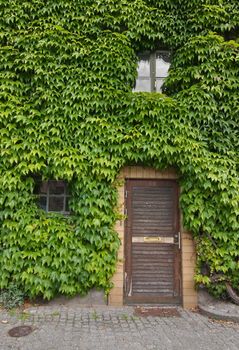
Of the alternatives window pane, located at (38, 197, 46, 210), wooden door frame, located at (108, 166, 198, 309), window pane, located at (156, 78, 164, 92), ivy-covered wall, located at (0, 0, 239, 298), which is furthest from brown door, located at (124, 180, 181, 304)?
window pane, located at (156, 78, 164, 92)

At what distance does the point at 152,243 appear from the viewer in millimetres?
6688

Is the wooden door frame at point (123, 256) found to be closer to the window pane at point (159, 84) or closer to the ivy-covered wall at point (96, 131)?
the ivy-covered wall at point (96, 131)

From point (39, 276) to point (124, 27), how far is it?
527cm

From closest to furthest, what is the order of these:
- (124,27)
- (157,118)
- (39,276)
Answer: (39,276) → (157,118) → (124,27)

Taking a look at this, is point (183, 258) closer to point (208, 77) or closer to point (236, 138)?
point (236, 138)

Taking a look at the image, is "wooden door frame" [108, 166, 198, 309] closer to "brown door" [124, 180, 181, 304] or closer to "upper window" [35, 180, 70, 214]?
"brown door" [124, 180, 181, 304]

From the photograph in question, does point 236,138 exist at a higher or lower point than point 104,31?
lower

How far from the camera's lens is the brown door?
21.5 feet

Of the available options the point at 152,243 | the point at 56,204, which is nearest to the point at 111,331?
the point at 152,243

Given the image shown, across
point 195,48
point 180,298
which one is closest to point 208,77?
point 195,48

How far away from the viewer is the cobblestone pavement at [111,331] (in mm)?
4632

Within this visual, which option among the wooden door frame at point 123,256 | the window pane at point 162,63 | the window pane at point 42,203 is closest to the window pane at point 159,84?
the window pane at point 162,63

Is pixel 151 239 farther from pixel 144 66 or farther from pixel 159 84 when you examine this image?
pixel 144 66

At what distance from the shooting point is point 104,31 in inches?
270
